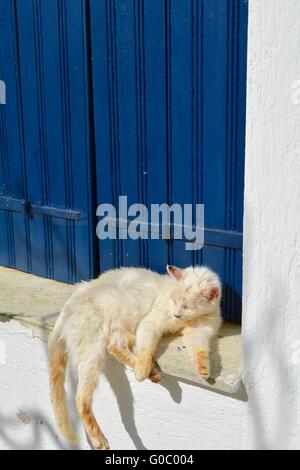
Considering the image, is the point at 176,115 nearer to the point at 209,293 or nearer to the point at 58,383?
the point at 209,293

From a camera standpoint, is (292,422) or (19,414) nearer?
(292,422)

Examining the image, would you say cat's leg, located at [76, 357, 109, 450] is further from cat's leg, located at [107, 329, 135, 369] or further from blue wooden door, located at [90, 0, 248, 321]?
blue wooden door, located at [90, 0, 248, 321]

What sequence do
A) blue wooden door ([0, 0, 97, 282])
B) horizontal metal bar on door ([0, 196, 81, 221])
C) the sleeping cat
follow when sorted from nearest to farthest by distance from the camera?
the sleeping cat, blue wooden door ([0, 0, 97, 282]), horizontal metal bar on door ([0, 196, 81, 221])

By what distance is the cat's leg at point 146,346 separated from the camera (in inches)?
85.4

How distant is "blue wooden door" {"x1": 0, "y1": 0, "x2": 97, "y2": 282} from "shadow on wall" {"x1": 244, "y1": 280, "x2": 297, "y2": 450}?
3.28 feet

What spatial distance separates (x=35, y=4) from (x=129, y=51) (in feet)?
1.83

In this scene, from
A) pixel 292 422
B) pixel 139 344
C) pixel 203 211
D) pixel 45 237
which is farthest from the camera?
pixel 45 237

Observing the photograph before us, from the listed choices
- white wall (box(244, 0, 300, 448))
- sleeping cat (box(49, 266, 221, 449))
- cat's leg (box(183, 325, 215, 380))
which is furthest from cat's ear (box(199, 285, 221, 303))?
white wall (box(244, 0, 300, 448))

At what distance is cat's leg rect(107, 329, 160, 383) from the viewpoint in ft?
7.25

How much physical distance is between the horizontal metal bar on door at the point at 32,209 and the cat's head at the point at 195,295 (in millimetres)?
717

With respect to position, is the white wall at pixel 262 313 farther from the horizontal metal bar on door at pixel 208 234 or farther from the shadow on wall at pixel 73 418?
the horizontal metal bar on door at pixel 208 234
